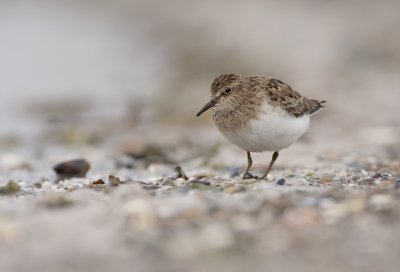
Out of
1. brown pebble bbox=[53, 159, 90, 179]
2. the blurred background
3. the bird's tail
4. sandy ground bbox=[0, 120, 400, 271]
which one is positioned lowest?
sandy ground bbox=[0, 120, 400, 271]

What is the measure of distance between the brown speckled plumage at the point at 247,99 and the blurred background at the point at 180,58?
3626 millimetres

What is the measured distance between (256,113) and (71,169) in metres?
2.51

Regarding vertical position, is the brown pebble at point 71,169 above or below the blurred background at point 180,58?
below

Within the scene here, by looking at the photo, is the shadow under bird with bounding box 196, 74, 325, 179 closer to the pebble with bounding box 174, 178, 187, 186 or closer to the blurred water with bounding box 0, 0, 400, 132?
the pebble with bounding box 174, 178, 187, 186

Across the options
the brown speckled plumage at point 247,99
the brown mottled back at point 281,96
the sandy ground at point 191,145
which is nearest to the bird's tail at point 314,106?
the brown mottled back at point 281,96

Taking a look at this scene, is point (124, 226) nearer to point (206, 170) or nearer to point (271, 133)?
point (271, 133)

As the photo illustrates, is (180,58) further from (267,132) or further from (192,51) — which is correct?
(267,132)

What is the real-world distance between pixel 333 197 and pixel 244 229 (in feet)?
3.55

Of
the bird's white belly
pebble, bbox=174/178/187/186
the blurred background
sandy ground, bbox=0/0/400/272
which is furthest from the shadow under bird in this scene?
the blurred background

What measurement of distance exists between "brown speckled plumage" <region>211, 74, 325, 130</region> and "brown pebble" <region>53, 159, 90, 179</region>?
186 cm

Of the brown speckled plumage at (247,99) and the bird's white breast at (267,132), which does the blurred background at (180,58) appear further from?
the bird's white breast at (267,132)

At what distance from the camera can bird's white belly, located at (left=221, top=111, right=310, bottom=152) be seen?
7820 millimetres

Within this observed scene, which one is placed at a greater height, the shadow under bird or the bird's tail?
the bird's tail

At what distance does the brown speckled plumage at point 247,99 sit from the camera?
26.0 ft
